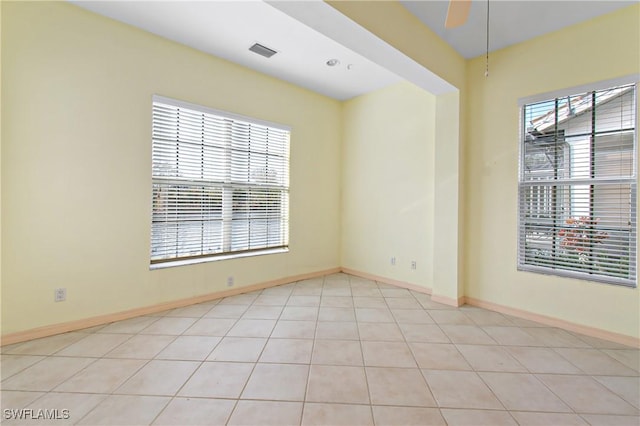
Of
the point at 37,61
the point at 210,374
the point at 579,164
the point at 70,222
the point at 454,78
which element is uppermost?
the point at 454,78

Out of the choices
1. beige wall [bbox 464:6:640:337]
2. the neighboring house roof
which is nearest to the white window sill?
beige wall [bbox 464:6:640:337]

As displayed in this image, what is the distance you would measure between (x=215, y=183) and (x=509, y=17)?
3.57 meters

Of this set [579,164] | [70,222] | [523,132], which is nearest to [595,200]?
[579,164]

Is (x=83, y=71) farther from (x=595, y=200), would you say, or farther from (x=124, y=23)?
(x=595, y=200)

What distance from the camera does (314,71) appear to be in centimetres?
368

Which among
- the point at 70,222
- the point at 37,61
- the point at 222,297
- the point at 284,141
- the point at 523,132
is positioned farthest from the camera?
the point at 284,141

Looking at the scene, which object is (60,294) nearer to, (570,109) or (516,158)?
(516,158)

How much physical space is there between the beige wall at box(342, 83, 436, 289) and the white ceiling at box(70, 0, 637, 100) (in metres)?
0.75

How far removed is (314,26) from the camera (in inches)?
82.4

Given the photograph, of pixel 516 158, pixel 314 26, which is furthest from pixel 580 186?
pixel 314 26

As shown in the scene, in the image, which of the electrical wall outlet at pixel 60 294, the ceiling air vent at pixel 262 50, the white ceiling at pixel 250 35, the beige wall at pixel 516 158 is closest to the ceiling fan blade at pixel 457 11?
the white ceiling at pixel 250 35

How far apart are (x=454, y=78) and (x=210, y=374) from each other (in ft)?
12.4

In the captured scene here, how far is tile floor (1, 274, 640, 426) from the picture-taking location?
156 cm

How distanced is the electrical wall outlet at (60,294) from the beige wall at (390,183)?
11.9ft
